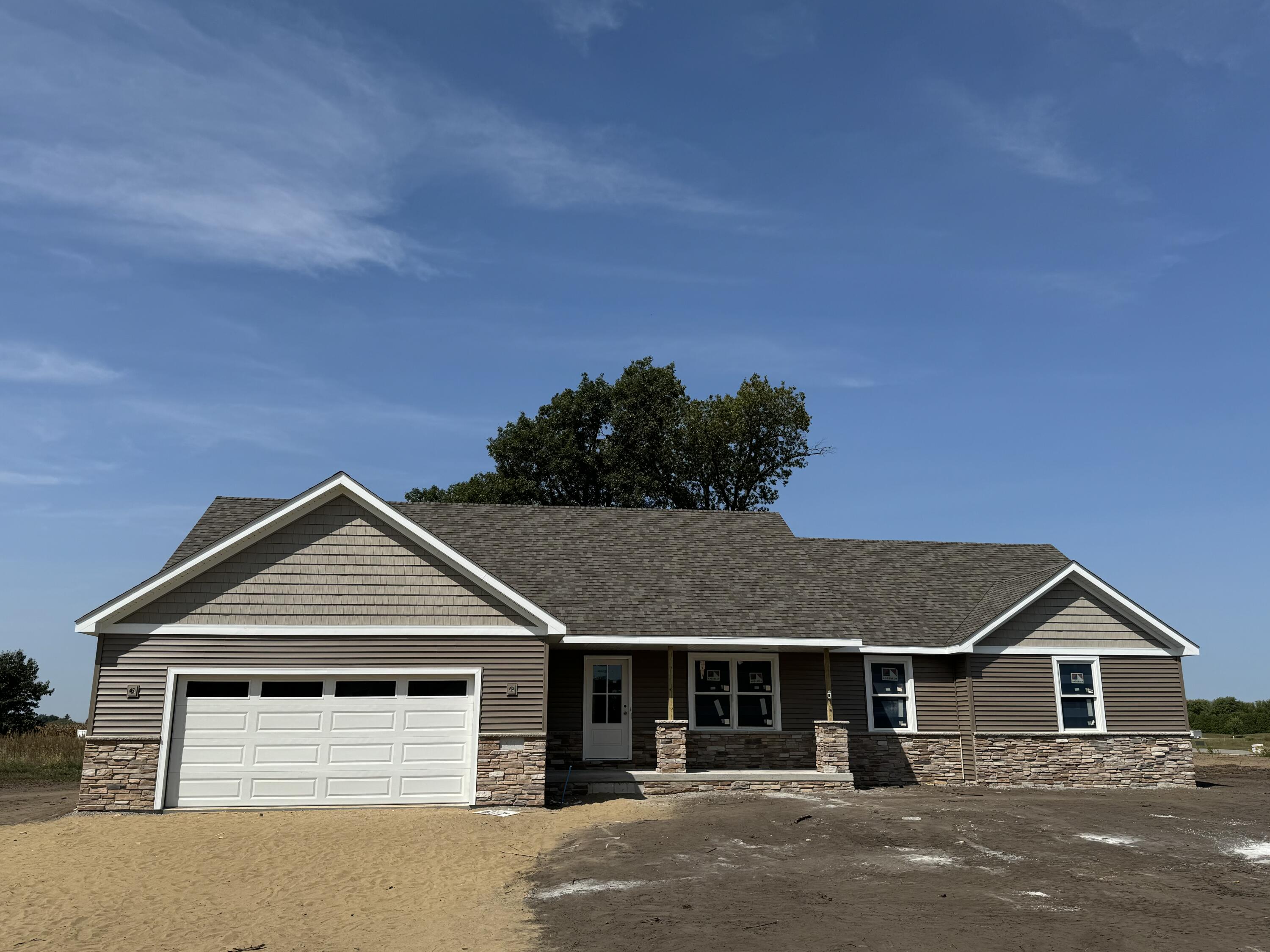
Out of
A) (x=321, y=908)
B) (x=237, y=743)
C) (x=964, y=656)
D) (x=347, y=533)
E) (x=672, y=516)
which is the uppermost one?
(x=672, y=516)

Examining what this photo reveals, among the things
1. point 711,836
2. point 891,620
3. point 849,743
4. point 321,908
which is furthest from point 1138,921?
point 891,620

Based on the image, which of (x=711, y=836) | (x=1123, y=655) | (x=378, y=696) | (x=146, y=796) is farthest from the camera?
(x=1123, y=655)

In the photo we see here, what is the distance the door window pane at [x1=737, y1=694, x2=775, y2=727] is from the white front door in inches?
91.5

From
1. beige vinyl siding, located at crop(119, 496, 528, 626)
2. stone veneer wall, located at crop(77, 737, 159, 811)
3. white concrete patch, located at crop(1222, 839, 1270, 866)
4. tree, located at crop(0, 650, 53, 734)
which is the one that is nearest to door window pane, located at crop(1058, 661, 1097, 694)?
white concrete patch, located at crop(1222, 839, 1270, 866)

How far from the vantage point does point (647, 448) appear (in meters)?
43.9

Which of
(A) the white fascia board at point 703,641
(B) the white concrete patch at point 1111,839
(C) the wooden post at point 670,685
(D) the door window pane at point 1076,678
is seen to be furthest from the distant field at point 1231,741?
(C) the wooden post at point 670,685

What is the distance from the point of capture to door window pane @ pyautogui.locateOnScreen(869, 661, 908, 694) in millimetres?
20625

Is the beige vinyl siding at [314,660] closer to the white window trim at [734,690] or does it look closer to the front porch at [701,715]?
the front porch at [701,715]

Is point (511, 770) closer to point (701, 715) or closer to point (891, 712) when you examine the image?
point (701, 715)

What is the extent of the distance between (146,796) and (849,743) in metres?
13.2

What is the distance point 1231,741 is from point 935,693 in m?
25.1

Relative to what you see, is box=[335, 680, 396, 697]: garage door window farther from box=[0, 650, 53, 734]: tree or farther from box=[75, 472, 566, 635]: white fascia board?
box=[0, 650, 53, 734]: tree

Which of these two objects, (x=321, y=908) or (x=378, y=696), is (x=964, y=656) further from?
(x=321, y=908)

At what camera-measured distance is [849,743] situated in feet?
65.5
